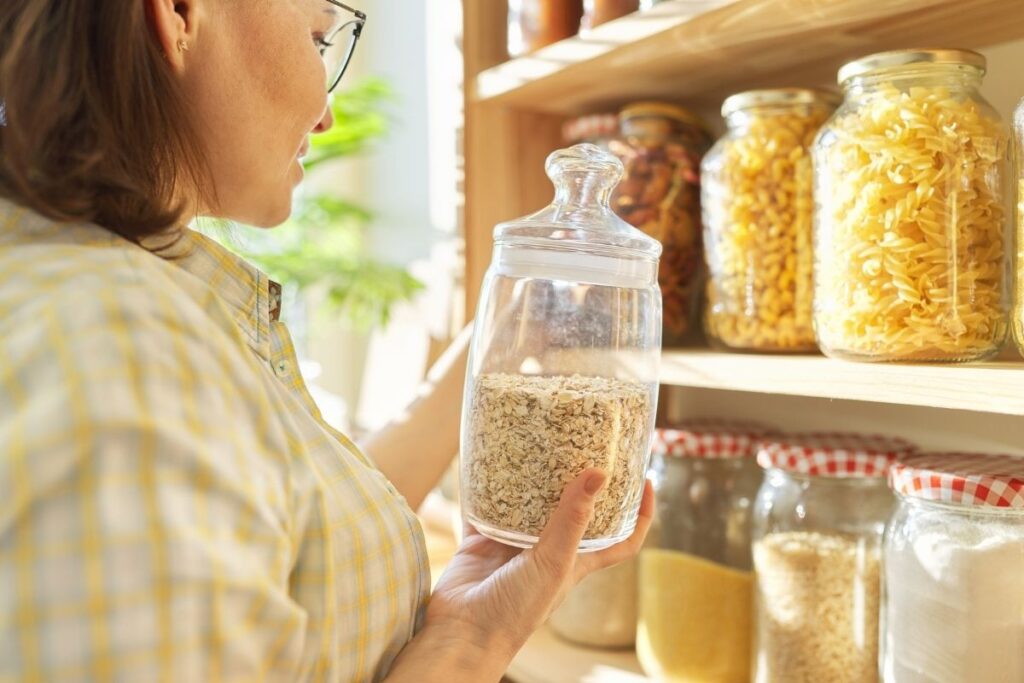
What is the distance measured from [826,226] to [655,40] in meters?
0.25

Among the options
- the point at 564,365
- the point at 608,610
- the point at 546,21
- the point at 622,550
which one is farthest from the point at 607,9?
the point at 608,610

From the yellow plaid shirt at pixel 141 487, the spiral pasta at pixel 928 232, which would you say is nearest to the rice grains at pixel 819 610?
the spiral pasta at pixel 928 232

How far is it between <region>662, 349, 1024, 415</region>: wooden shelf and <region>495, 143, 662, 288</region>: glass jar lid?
0.17 m

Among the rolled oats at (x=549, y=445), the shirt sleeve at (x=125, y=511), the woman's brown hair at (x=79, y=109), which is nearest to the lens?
the shirt sleeve at (x=125, y=511)

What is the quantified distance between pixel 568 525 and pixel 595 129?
0.58 m

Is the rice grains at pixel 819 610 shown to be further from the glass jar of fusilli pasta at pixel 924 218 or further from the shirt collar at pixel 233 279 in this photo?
the shirt collar at pixel 233 279

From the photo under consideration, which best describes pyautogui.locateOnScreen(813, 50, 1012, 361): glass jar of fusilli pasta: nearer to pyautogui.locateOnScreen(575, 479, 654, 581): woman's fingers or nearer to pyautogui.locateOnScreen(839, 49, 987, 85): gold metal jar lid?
pyautogui.locateOnScreen(839, 49, 987, 85): gold metal jar lid

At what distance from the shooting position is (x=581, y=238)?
0.64 m

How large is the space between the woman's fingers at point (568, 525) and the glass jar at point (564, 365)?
18 mm

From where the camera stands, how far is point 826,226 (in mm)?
755

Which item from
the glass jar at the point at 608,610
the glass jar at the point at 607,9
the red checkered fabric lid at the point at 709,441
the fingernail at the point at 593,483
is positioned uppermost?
the glass jar at the point at 607,9

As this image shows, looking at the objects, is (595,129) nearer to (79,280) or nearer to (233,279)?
(233,279)

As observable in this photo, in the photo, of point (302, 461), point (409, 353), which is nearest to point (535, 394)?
point (302, 461)

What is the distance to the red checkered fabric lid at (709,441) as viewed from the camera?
0.91m
